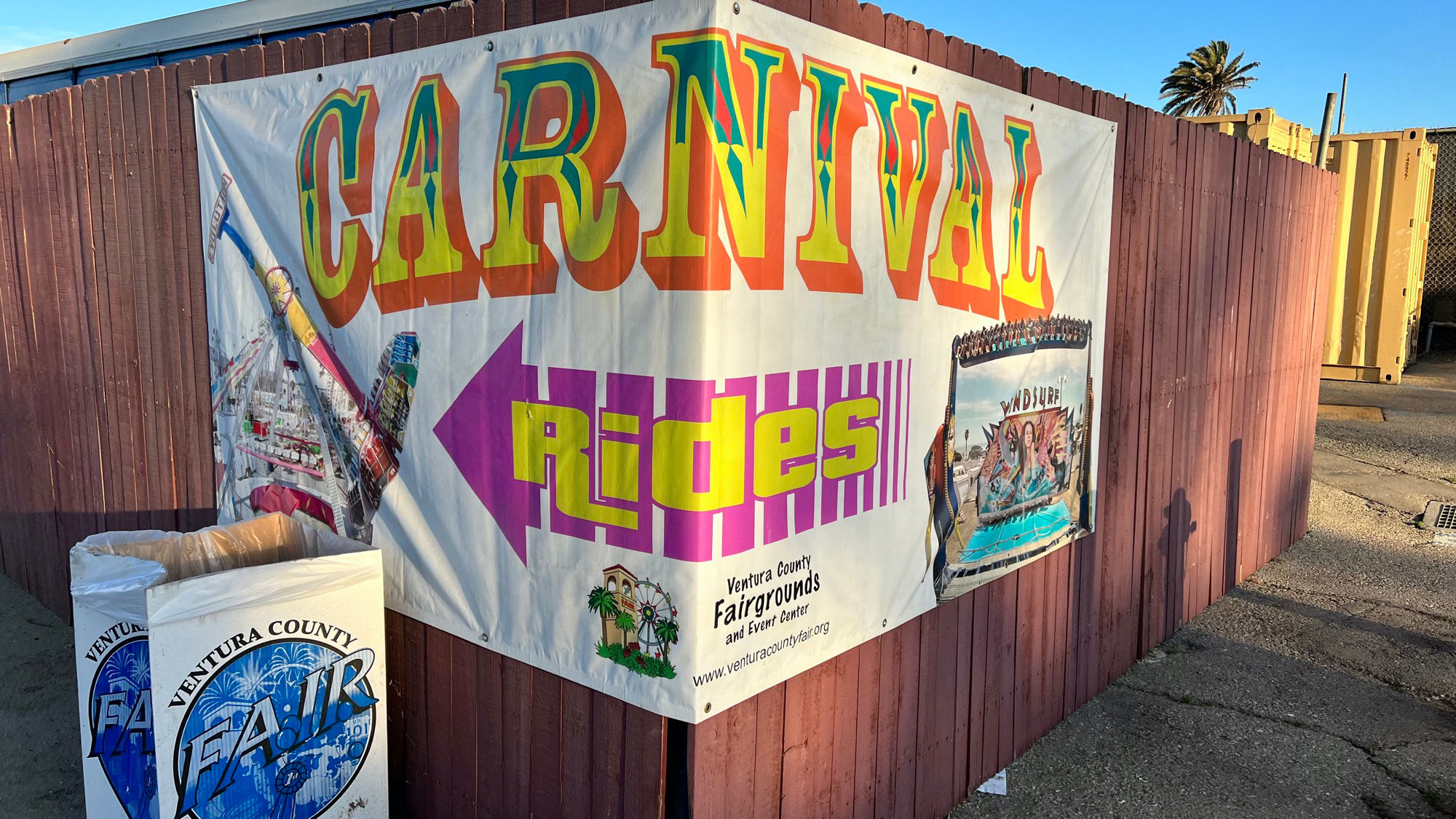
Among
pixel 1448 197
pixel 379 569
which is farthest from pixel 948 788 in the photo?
pixel 1448 197

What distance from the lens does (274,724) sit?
257cm

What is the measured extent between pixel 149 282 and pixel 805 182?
9.85 ft

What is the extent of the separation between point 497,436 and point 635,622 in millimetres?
638

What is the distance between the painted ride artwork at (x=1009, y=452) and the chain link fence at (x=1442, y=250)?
17.6 metres

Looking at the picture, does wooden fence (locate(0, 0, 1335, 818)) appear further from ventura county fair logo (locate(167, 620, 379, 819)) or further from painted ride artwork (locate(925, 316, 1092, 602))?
ventura county fair logo (locate(167, 620, 379, 819))

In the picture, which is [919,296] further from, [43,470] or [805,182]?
[43,470]

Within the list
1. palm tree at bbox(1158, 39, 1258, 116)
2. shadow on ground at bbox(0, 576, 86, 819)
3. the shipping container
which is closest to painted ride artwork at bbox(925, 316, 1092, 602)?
shadow on ground at bbox(0, 576, 86, 819)

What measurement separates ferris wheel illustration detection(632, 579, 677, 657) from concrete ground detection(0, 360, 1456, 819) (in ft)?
5.68

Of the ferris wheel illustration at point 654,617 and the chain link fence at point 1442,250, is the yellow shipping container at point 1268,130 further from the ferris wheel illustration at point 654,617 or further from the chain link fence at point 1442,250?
the ferris wheel illustration at point 654,617

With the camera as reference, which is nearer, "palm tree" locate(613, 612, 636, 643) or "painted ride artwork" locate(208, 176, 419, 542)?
"palm tree" locate(613, 612, 636, 643)

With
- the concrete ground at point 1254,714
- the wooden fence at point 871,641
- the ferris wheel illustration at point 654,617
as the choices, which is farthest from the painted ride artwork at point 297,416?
the concrete ground at point 1254,714

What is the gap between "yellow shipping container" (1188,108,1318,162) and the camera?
1133cm

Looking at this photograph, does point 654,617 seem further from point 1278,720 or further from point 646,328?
point 1278,720

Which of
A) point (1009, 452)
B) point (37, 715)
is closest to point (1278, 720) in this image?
point (1009, 452)
